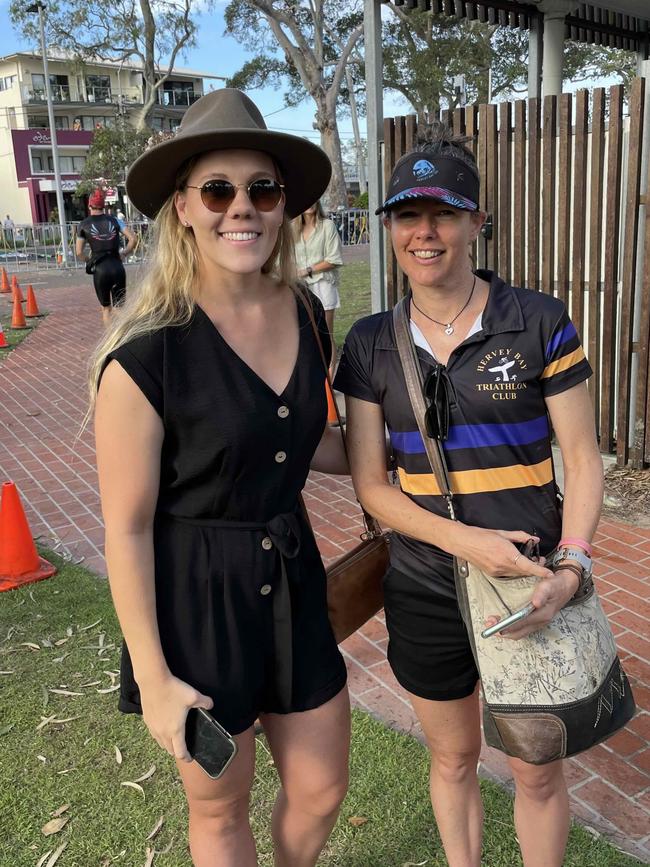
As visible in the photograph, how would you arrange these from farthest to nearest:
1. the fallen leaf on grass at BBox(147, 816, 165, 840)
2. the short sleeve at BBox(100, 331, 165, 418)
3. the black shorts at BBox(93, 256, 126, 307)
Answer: the black shorts at BBox(93, 256, 126, 307) < the fallen leaf on grass at BBox(147, 816, 165, 840) < the short sleeve at BBox(100, 331, 165, 418)

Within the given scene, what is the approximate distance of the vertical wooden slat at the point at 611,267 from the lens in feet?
17.2

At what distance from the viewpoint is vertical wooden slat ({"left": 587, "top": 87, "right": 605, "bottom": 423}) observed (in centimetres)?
536

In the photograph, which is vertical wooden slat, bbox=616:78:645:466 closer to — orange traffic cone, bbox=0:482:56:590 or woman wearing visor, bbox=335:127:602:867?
woman wearing visor, bbox=335:127:602:867

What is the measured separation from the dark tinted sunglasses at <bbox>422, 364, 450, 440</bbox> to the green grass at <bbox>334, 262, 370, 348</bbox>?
7610 millimetres

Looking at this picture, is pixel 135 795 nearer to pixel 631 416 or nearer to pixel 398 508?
pixel 398 508

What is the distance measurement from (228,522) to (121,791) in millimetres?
1665

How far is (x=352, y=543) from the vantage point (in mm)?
5062

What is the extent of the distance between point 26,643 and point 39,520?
5.72ft

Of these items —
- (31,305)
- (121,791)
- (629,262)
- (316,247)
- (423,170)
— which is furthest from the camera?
(31,305)

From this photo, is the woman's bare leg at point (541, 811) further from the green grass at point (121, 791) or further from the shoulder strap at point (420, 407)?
the shoulder strap at point (420, 407)

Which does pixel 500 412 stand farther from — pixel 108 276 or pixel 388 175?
pixel 108 276

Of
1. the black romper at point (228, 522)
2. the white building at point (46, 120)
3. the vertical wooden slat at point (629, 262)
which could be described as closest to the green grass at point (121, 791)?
the black romper at point (228, 522)

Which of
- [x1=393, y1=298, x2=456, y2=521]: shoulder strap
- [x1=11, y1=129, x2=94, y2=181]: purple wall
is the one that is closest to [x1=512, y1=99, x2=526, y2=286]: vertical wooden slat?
[x1=393, y1=298, x2=456, y2=521]: shoulder strap

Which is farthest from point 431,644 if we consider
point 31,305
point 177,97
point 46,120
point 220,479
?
point 177,97
